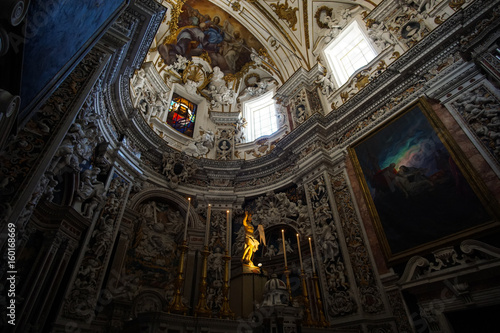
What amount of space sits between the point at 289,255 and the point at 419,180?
4180 mm

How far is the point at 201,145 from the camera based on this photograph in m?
12.0

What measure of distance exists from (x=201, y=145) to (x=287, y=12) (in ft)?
24.8

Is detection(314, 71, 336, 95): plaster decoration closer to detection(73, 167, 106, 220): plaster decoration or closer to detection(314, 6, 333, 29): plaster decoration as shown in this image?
detection(314, 6, 333, 29): plaster decoration

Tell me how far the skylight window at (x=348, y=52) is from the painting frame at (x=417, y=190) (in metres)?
3.51

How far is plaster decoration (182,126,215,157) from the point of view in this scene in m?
11.6

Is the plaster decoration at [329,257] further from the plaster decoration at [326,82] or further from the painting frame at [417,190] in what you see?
the plaster decoration at [326,82]

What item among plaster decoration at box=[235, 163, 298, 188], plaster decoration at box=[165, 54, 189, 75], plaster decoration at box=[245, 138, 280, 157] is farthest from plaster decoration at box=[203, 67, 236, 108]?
plaster decoration at box=[235, 163, 298, 188]

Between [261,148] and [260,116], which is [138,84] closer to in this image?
[261,148]

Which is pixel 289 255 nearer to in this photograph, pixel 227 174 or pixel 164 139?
pixel 227 174

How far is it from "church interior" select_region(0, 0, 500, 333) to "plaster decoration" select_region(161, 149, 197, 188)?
6 centimetres

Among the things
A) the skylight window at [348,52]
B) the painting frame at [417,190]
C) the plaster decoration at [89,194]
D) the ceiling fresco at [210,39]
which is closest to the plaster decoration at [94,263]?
the plaster decoration at [89,194]

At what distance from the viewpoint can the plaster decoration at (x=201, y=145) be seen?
11.6m

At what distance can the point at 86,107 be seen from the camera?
6492mm

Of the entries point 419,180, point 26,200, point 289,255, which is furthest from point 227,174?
point 26,200
